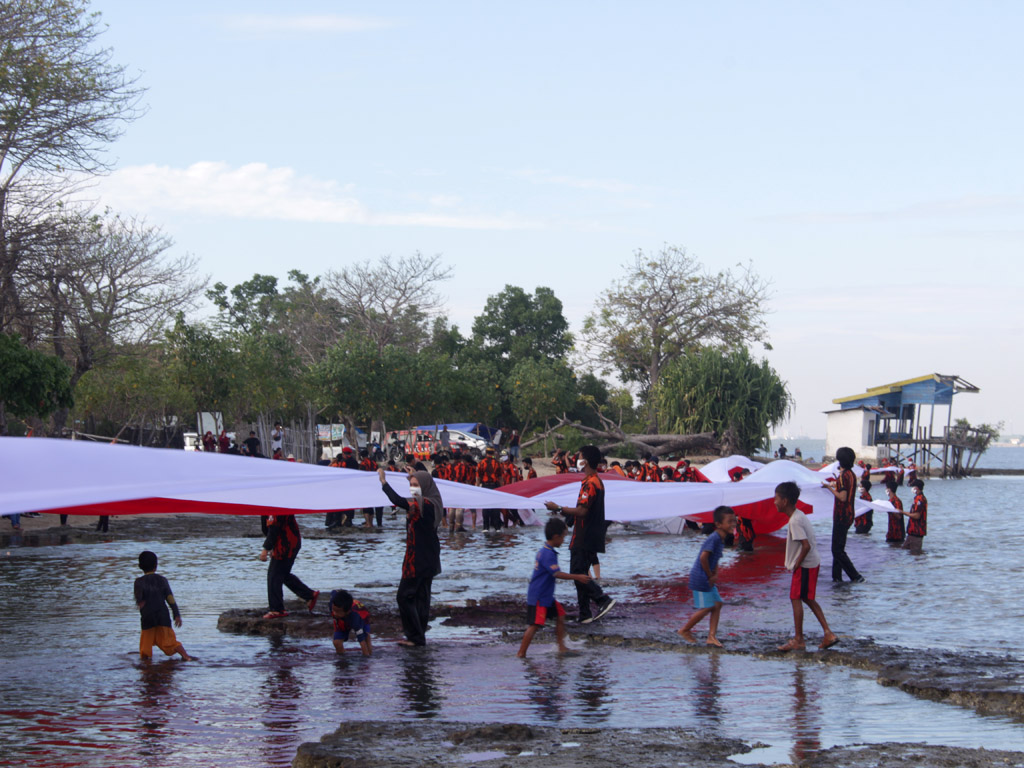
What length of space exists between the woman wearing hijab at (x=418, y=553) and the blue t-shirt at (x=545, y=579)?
886mm

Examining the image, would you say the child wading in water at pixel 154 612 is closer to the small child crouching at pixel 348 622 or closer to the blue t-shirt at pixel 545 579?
the small child crouching at pixel 348 622

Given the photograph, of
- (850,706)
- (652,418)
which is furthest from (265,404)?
(850,706)

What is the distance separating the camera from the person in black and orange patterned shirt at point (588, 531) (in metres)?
10.3

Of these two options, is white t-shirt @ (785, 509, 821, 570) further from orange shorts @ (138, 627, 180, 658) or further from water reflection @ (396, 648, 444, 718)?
orange shorts @ (138, 627, 180, 658)

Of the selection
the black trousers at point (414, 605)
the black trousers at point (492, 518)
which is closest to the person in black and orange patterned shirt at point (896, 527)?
the black trousers at point (492, 518)

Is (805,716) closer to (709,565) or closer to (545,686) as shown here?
(545,686)

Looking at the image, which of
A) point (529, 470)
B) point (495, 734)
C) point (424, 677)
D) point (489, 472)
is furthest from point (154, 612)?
point (529, 470)

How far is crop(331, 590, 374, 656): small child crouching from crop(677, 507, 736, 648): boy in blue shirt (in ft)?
9.25

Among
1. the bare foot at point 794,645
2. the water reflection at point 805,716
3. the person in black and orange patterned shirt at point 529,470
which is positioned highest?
the person in black and orange patterned shirt at point 529,470

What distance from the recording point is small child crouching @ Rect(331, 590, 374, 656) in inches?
337

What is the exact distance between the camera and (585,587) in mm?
10250

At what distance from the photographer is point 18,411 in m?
22.3

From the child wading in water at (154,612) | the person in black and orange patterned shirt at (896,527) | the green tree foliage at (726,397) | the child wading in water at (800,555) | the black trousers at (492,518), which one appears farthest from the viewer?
the green tree foliage at (726,397)

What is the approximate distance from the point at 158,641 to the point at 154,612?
24 cm
